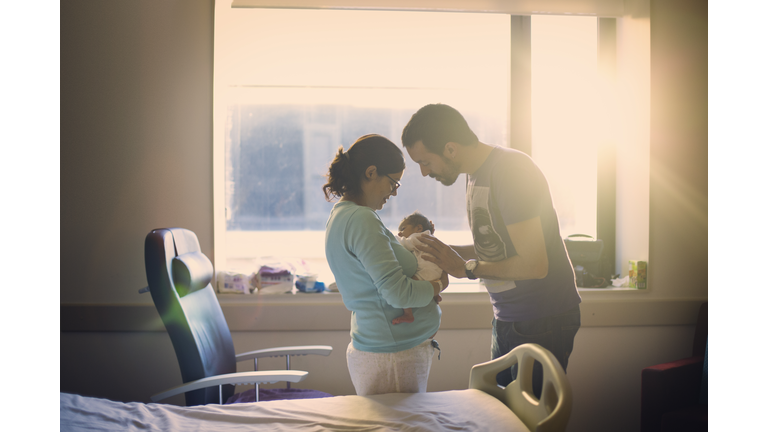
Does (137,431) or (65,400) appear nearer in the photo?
(137,431)

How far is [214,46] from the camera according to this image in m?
2.27

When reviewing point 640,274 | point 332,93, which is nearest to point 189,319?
point 332,93

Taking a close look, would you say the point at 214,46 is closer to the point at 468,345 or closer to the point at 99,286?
the point at 99,286

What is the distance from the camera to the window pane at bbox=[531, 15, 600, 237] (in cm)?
264

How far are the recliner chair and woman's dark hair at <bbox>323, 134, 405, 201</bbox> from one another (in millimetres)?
668

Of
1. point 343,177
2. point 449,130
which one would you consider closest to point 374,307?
point 343,177

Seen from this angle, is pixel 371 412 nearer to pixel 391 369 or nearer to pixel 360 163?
pixel 391 369

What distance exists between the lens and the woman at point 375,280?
117cm

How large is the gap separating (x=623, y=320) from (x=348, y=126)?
1.99m

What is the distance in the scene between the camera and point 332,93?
2.55 metres

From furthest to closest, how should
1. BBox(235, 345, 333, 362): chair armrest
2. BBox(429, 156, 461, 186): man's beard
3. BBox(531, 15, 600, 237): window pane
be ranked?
BBox(531, 15, 600, 237): window pane < BBox(235, 345, 333, 362): chair armrest < BBox(429, 156, 461, 186): man's beard

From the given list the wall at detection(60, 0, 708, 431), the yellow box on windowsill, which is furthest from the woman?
the yellow box on windowsill

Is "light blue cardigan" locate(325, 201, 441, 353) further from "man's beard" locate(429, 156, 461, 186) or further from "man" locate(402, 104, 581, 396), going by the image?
"man's beard" locate(429, 156, 461, 186)

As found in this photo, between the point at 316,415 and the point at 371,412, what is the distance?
0.55 ft
